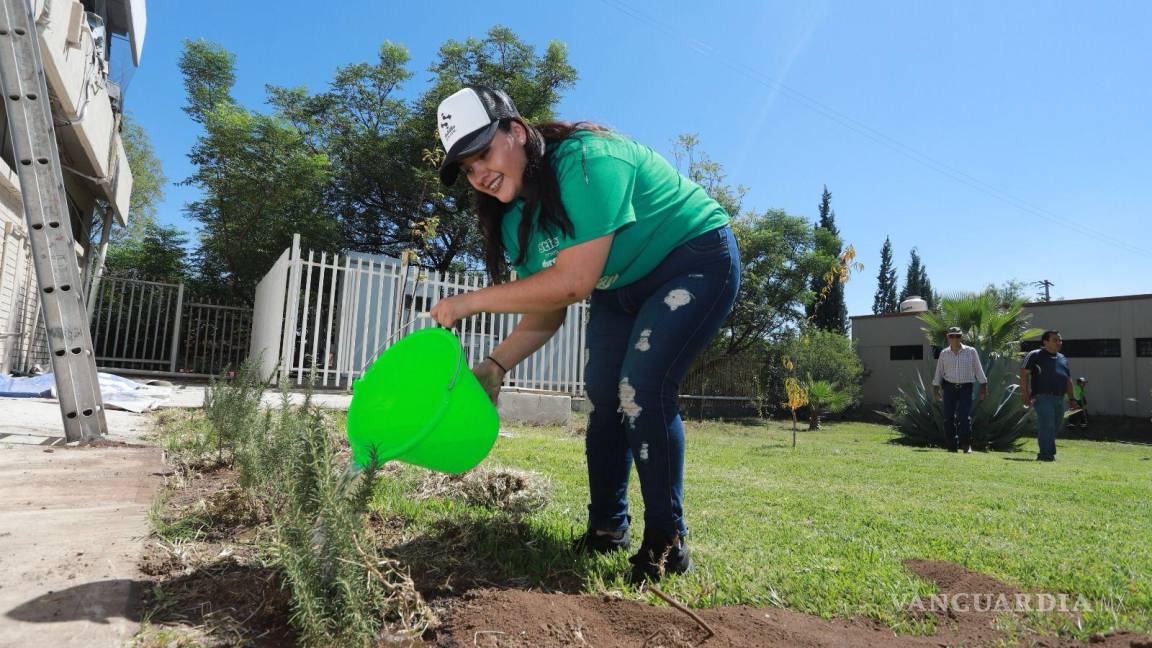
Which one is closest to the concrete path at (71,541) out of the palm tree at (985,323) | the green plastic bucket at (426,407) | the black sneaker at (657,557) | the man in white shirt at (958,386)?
the green plastic bucket at (426,407)

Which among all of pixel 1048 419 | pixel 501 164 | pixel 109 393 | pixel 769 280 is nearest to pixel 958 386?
pixel 1048 419

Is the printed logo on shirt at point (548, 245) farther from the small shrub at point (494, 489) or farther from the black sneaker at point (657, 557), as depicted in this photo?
the small shrub at point (494, 489)

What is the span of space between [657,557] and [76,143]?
1108 centimetres

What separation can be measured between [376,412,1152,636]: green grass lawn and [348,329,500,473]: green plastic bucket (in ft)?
1.07

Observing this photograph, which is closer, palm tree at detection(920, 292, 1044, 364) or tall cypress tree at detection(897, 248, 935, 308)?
palm tree at detection(920, 292, 1044, 364)

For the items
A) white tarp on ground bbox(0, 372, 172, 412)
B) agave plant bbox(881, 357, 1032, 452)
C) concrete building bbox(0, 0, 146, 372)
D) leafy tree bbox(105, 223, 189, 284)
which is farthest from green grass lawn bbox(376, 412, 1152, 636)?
leafy tree bbox(105, 223, 189, 284)

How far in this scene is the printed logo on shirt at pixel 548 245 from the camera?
6.66ft

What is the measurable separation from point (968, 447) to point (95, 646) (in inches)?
348

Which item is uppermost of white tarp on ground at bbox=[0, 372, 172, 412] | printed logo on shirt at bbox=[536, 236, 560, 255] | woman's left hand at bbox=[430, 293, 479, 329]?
printed logo on shirt at bbox=[536, 236, 560, 255]

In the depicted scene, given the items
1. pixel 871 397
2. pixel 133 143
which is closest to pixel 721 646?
pixel 871 397

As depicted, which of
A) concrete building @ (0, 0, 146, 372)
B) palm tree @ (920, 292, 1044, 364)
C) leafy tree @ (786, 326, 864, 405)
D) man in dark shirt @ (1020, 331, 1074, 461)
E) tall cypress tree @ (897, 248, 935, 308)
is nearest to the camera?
man in dark shirt @ (1020, 331, 1074, 461)

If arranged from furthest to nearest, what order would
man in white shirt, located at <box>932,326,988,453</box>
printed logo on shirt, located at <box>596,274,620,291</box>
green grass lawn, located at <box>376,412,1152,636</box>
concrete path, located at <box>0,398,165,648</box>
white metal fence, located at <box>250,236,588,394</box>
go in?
man in white shirt, located at <box>932,326,988,453</box> → white metal fence, located at <box>250,236,588,394</box> → printed logo on shirt, located at <box>596,274,620,291</box> → green grass lawn, located at <box>376,412,1152,636</box> → concrete path, located at <box>0,398,165,648</box>

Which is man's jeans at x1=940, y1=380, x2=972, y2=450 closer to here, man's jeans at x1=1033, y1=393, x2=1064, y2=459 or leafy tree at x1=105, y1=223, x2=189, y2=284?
man's jeans at x1=1033, y1=393, x2=1064, y2=459

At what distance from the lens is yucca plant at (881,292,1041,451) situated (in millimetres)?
8828
